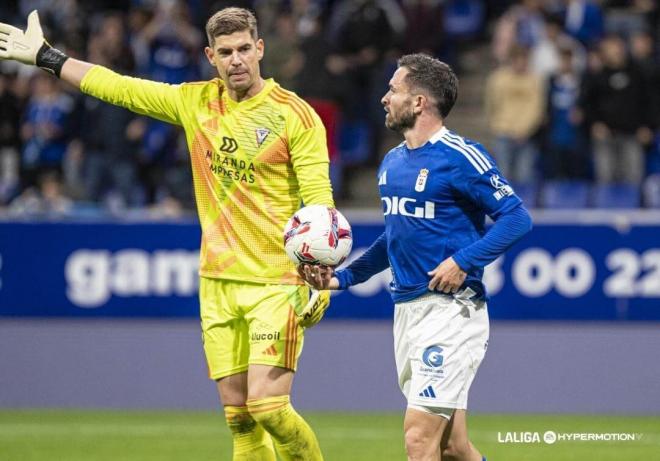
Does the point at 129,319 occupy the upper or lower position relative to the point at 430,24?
lower

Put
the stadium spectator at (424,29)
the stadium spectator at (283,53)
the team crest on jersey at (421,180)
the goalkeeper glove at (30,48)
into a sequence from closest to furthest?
the team crest on jersey at (421,180)
the goalkeeper glove at (30,48)
the stadium spectator at (283,53)
the stadium spectator at (424,29)

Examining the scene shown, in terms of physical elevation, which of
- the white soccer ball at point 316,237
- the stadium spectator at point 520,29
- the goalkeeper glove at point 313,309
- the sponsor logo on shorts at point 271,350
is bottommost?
the sponsor logo on shorts at point 271,350

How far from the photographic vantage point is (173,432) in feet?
33.3

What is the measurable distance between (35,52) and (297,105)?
1379 millimetres

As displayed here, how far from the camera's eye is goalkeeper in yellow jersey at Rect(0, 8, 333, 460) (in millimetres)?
6445

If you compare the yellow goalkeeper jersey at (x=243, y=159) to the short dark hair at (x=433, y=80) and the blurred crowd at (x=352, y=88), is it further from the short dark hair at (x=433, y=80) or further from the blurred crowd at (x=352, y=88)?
the blurred crowd at (x=352, y=88)

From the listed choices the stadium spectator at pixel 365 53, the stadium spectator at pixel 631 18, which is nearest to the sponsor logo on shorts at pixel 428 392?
the stadium spectator at pixel 365 53

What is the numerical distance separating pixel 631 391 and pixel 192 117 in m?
6.11

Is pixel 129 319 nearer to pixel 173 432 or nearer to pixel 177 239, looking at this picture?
pixel 177 239

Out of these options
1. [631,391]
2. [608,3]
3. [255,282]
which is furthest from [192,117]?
[608,3]

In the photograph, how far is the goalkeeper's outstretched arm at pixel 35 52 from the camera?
6.39 m

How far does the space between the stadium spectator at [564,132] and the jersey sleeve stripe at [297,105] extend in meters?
7.96

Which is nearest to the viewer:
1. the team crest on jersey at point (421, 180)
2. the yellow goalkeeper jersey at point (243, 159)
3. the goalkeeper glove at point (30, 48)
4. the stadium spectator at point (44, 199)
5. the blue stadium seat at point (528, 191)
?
the team crest on jersey at point (421, 180)

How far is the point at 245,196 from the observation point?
6.57 metres
